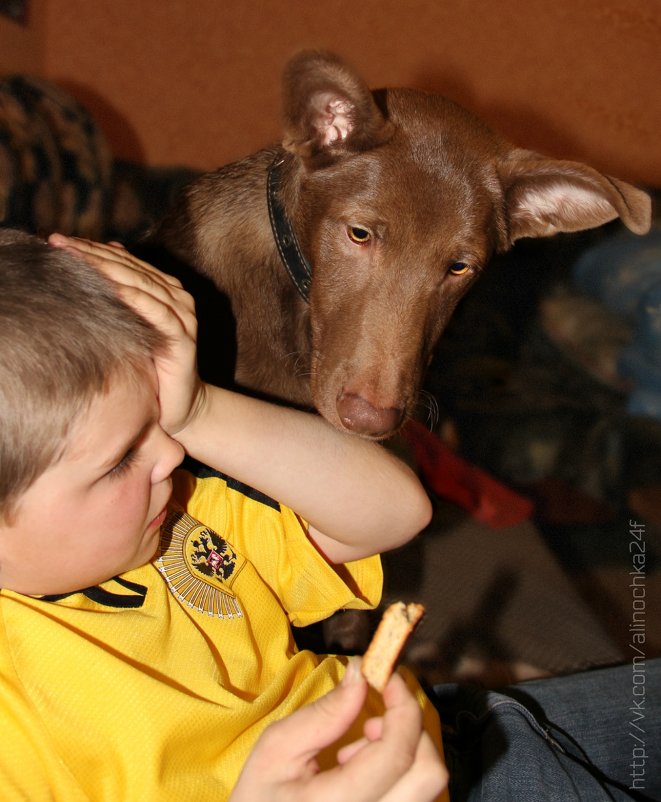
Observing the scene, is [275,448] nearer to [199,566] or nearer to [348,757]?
[199,566]

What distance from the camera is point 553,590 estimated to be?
3201 millimetres

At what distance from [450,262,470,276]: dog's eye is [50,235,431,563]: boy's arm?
0.70 m

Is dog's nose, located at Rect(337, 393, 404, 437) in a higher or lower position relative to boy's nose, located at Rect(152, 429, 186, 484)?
lower

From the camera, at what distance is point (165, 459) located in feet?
4.11

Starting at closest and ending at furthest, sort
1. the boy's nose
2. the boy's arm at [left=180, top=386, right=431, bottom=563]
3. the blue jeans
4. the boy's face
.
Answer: the boy's face → the boy's nose → the boy's arm at [left=180, top=386, right=431, bottom=563] → the blue jeans

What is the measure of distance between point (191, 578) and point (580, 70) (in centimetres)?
449

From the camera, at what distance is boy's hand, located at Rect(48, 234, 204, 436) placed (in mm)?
1252

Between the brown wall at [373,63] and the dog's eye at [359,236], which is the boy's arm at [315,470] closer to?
the dog's eye at [359,236]

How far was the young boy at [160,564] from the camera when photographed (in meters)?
1.06

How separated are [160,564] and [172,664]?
7.7 inches

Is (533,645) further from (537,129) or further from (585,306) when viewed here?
(537,129)

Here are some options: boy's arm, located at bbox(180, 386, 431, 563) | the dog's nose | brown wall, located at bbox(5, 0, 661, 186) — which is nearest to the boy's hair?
boy's arm, located at bbox(180, 386, 431, 563)

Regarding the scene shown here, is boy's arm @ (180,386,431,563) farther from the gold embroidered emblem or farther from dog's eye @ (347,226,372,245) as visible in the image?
dog's eye @ (347,226,372,245)

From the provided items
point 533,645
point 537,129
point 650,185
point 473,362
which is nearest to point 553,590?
point 533,645
